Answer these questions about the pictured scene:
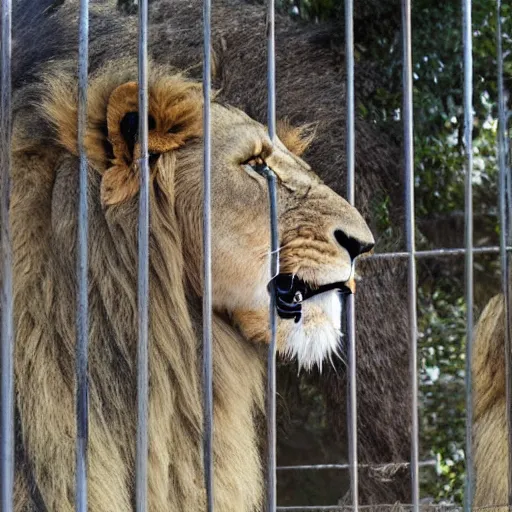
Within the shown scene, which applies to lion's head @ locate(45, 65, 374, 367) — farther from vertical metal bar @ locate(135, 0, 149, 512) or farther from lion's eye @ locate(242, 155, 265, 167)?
vertical metal bar @ locate(135, 0, 149, 512)

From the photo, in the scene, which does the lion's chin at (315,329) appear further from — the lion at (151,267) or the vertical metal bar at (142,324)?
the vertical metal bar at (142,324)

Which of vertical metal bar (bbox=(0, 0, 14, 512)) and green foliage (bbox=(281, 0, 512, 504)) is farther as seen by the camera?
green foliage (bbox=(281, 0, 512, 504))

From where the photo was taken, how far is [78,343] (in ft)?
5.46

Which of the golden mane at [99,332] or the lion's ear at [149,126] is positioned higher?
the lion's ear at [149,126]

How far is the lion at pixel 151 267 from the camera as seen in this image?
1917 millimetres

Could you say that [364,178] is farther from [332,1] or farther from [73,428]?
[73,428]

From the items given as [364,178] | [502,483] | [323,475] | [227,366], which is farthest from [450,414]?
[227,366]

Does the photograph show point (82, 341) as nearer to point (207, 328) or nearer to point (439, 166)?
point (207, 328)

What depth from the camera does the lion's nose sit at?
6.42 ft

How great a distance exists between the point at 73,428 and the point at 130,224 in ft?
1.31

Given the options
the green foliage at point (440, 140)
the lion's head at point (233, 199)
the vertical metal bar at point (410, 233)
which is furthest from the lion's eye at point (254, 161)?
the green foliage at point (440, 140)

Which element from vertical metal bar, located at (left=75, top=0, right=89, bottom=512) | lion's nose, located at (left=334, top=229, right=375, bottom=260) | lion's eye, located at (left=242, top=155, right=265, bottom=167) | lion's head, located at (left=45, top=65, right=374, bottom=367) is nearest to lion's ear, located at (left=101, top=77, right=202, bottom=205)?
lion's head, located at (left=45, top=65, right=374, bottom=367)

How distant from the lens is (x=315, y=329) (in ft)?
6.61

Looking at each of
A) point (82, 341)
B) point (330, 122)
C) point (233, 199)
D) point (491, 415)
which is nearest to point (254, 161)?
point (233, 199)
